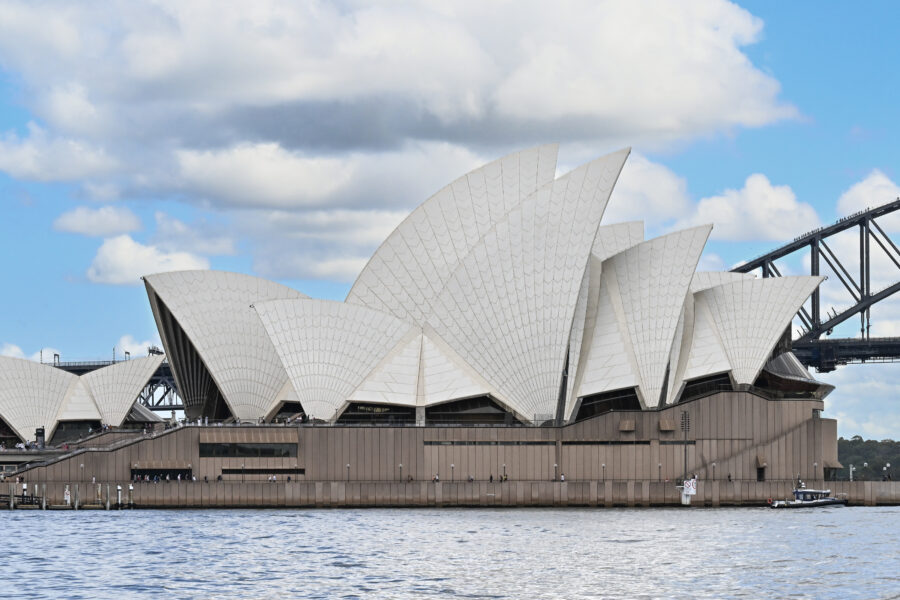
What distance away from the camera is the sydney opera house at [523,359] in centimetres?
8238

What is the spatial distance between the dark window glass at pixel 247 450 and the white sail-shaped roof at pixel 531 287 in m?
11.5

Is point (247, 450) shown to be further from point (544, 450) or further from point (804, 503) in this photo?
point (804, 503)

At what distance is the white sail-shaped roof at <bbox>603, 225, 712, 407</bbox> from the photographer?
83062 millimetres

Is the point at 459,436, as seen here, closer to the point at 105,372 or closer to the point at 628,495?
the point at 628,495

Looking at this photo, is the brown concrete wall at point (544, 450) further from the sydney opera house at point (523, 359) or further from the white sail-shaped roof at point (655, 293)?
the white sail-shaped roof at point (655, 293)

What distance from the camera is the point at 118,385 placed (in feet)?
333

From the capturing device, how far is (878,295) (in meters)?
132

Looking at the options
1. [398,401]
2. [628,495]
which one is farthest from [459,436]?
[628,495]

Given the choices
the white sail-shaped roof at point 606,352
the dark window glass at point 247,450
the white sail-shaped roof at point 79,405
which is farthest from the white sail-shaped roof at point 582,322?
the white sail-shaped roof at point 79,405

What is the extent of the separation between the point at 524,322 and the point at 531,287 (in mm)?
1985

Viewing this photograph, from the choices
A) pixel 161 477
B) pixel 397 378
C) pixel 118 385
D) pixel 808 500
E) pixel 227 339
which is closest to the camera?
pixel 808 500

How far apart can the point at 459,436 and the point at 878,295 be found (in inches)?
2450

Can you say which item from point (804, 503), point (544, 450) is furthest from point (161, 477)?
point (804, 503)

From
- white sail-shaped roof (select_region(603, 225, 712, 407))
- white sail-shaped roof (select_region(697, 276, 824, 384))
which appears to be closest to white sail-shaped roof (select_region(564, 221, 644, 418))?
white sail-shaped roof (select_region(603, 225, 712, 407))
